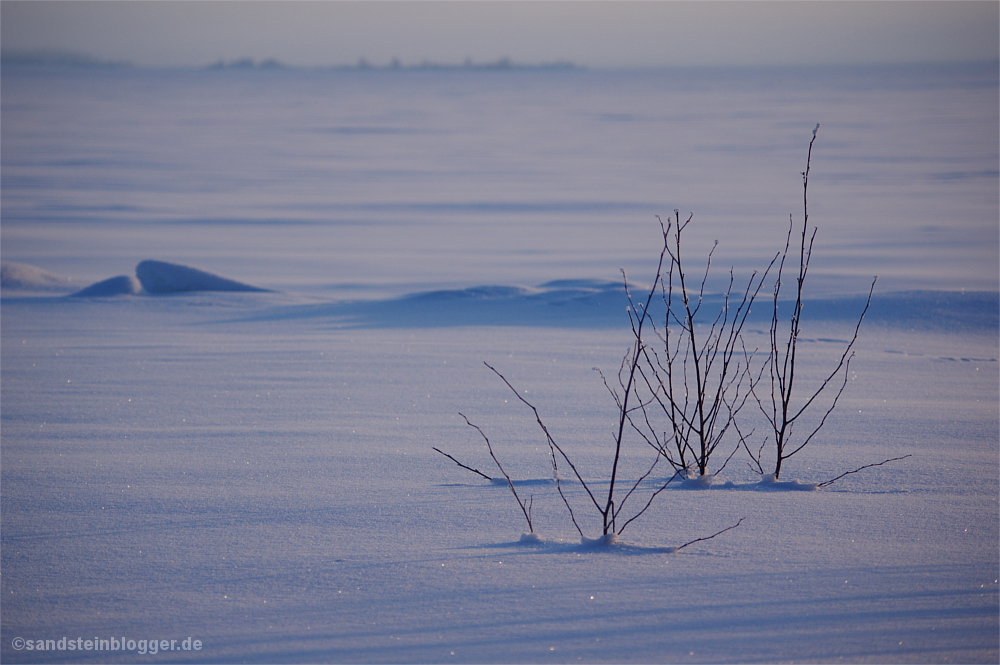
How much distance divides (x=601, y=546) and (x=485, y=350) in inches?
127

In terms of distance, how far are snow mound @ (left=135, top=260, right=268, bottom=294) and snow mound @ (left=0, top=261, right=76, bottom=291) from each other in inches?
34.2

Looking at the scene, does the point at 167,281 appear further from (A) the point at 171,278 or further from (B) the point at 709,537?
(B) the point at 709,537

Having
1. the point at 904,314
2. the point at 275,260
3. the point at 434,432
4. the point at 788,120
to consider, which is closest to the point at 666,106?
the point at 788,120

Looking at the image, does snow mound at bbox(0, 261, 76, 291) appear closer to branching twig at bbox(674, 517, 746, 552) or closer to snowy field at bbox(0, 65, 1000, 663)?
snowy field at bbox(0, 65, 1000, 663)

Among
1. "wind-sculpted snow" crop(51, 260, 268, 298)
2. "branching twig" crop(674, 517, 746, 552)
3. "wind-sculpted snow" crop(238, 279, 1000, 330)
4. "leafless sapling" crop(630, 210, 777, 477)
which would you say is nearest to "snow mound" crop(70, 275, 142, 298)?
"wind-sculpted snow" crop(51, 260, 268, 298)

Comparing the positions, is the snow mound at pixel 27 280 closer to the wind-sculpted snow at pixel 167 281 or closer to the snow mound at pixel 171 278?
the wind-sculpted snow at pixel 167 281

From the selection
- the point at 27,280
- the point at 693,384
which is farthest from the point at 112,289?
the point at 693,384

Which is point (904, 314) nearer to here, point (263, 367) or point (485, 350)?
point (485, 350)

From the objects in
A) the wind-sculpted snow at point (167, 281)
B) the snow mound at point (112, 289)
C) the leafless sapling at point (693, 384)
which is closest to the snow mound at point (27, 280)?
the wind-sculpted snow at point (167, 281)

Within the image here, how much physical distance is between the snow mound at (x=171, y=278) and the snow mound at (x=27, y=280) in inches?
34.2

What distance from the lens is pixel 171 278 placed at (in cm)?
789

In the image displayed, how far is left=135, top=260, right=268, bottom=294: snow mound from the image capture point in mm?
7863

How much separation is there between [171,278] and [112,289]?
1.70 ft

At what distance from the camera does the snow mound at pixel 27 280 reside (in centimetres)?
793
